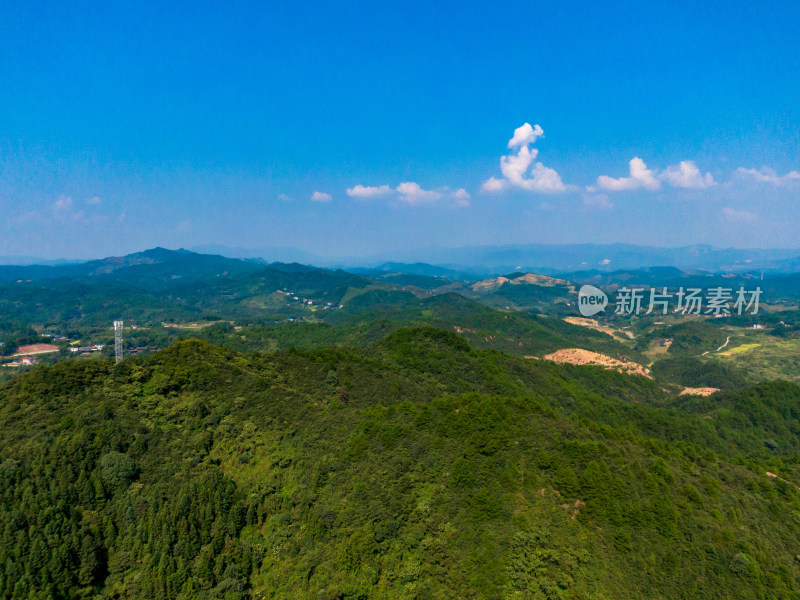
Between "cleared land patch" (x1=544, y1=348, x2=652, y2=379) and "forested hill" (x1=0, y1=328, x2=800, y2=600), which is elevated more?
"forested hill" (x1=0, y1=328, x2=800, y2=600)

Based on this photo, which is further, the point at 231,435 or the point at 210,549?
the point at 231,435

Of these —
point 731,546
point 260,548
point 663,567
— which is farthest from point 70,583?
point 731,546

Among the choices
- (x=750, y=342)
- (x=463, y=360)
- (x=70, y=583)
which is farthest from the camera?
(x=750, y=342)

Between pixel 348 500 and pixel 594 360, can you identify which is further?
pixel 594 360

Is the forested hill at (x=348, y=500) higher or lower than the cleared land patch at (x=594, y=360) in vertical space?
higher

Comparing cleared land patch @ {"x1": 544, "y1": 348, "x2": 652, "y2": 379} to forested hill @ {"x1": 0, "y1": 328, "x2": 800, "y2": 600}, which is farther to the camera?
cleared land patch @ {"x1": 544, "y1": 348, "x2": 652, "y2": 379}

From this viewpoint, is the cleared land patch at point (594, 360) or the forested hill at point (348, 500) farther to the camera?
the cleared land patch at point (594, 360)

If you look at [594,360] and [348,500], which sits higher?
[348,500]

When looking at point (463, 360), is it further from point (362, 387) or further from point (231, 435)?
point (231, 435)
